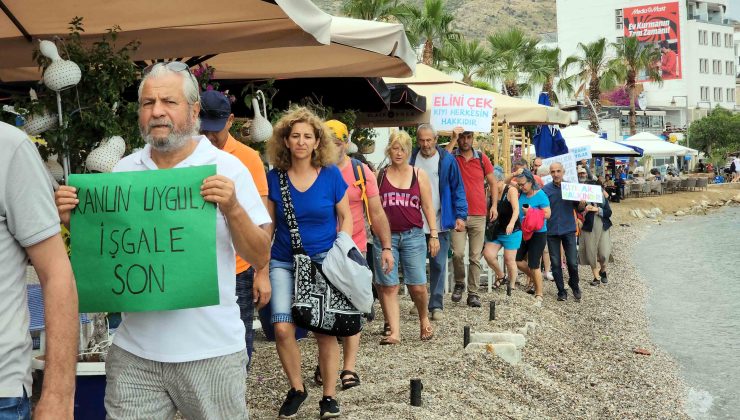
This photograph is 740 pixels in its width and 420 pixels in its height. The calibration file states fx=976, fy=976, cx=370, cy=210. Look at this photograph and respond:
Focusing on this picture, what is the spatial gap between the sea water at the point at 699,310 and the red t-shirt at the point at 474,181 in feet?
9.76

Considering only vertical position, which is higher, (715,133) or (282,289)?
(715,133)

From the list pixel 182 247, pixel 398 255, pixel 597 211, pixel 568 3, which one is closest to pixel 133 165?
pixel 182 247

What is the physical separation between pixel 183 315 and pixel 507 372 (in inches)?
198

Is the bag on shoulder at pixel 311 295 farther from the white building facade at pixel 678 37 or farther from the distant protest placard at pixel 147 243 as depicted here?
the white building facade at pixel 678 37

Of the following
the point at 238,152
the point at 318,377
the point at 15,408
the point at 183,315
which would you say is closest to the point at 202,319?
the point at 183,315

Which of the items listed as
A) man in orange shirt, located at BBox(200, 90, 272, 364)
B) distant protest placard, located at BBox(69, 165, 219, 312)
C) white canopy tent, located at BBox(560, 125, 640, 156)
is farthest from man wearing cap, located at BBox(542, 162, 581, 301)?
white canopy tent, located at BBox(560, 125, 640, 156)

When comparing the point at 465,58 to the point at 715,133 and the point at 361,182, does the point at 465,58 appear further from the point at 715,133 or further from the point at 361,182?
the point at 715,133

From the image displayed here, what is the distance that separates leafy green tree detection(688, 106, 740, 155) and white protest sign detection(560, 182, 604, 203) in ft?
249

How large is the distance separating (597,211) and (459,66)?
113 feet

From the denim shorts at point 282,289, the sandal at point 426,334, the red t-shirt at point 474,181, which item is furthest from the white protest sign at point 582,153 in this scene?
the denim shorts at point 282,289

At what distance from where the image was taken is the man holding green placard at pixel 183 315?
325 cm

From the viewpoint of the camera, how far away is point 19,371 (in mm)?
2436

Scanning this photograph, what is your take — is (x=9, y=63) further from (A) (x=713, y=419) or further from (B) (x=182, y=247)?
(A) (x=713, y=419)

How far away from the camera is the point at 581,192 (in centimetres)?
1412
